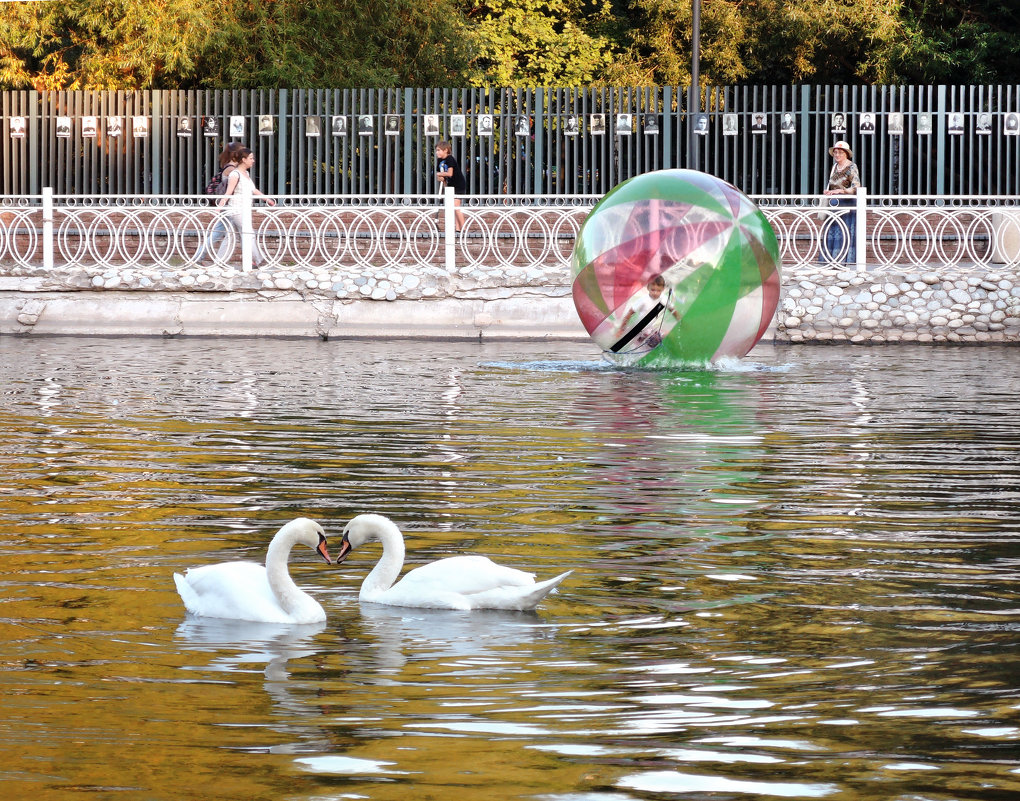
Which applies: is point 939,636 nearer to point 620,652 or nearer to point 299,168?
point 620,652

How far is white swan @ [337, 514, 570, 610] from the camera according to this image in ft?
21.6

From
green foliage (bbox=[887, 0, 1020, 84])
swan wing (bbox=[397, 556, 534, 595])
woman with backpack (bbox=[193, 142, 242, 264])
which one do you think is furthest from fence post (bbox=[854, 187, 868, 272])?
swan wing (bbox=[397, 556, 534, 595])

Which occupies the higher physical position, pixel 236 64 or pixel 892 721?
pixel 236 64

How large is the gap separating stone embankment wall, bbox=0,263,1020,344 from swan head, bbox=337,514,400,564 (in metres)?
13.5

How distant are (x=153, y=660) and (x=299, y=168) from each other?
20.8 m

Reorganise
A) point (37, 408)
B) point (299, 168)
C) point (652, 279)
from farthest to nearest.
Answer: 1. point (299, 168)
2. point (652, 279)
3. point (37, 408)

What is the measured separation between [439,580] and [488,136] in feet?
64.5

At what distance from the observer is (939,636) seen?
20.3 feet

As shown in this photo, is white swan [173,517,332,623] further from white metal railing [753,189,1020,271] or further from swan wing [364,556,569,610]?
white metal railing [753,189,1020,271]

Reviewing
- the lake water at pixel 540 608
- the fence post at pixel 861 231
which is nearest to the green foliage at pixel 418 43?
the fence post at pixel 861 231

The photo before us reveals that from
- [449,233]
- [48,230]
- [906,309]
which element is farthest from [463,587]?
[48,230]

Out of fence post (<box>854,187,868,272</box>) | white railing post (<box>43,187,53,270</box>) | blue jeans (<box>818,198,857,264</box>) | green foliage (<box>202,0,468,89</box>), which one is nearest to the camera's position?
fence post (<box>854,187,868,272</box>)

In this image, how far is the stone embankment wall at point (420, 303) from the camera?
2017 centimetres

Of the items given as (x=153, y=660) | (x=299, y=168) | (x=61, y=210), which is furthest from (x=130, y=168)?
(x=153, y=660)
